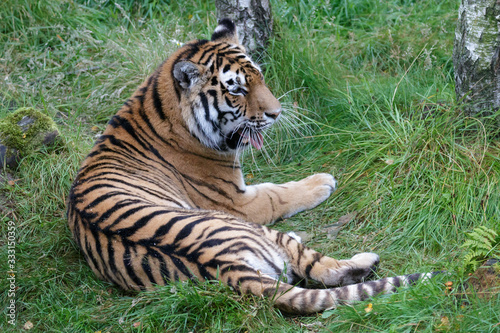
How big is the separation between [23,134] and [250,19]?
2.49m

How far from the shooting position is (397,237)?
4.09 meters

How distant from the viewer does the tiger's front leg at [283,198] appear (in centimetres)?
458

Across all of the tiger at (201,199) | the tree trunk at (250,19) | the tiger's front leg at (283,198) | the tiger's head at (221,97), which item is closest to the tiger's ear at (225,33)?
the tiger at (201,199)

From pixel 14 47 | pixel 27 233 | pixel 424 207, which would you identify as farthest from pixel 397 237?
pixel 14 47

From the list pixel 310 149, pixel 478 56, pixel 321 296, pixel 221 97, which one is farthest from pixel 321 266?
pixel 478 56

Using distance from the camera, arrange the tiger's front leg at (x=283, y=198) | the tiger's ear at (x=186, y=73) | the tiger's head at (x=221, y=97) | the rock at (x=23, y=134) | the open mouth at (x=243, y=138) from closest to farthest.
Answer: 1. the tiger's ear at (x=186, y=73)
2. the tiger's head at (x=221, y=97)
3. the open mouth at (x=243, y=138)
4. the tiger's front leg at (x=283, y=198)
5. the rock at (x=23, y=134)

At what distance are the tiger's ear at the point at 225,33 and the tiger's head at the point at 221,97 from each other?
9.7 inches

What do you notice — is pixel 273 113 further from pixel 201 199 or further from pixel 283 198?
pixel 201 199

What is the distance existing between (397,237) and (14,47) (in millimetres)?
5227

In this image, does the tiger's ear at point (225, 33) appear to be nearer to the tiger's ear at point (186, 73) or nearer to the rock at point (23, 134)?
the tiger's ear at point (186, 73)

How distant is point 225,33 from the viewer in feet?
15.4

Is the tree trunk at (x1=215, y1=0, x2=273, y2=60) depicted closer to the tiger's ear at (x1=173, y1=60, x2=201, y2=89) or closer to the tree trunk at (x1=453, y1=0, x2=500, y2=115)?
the tiger's ear at (x1=173, y1=60, x2=201, y2=89)

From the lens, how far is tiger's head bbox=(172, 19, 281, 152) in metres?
4.29

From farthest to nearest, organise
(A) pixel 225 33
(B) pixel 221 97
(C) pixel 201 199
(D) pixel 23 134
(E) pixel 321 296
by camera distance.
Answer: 1. (D) pixel 23 134
2. (A) pixel 225 33
3. (C) pixel 201 199
4. (B) pixel 221 97
5. (E) pixel 321 296
